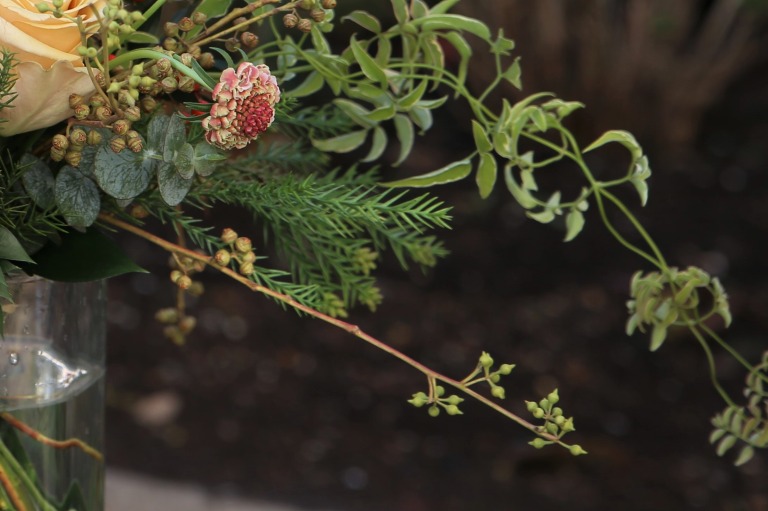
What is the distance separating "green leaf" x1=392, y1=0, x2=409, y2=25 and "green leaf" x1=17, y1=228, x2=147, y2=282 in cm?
19

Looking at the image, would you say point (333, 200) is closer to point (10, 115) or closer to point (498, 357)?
point (10, 115)

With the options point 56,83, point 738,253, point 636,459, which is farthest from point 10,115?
point 738,253

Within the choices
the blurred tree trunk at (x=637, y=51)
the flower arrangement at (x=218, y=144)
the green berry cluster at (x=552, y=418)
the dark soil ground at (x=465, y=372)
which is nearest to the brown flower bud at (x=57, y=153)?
the flower arrangement at (x=218, y=144)

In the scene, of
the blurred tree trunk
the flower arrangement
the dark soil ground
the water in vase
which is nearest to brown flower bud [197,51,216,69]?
the flower arrangement

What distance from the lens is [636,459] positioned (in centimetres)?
209

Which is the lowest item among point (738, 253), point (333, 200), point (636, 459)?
point (636, 459)

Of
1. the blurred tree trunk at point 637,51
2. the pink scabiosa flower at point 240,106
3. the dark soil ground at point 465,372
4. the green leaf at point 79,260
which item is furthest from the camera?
the blurred tree trunk at point 637,51

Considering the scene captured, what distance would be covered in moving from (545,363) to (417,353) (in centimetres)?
31

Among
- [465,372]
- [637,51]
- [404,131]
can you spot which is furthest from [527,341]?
[404,131]

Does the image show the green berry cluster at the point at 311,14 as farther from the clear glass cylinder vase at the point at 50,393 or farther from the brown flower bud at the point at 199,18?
the clear glass cylinder vase at the point at 50,393

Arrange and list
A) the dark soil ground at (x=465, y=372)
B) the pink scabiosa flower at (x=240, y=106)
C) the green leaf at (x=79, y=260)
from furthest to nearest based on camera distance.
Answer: the dark soil ground at (x=465, y=372) → the green leaf at (x=79, y=260) → the pink scabiosa flower at (x=240, y=106)

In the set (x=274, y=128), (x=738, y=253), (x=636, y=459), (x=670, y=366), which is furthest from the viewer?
→ (x=738, y=253)

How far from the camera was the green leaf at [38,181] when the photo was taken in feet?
1.57

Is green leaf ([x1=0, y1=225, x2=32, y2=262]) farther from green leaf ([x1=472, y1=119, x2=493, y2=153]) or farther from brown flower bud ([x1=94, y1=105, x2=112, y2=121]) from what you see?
green leaf ([x1=472, y1=119, x2=493, y2=153])
